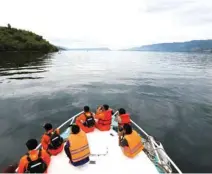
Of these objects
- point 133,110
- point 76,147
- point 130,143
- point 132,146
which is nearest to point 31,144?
point 76,147

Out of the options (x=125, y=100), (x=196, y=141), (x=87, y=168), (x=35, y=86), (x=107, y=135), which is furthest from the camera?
(x=35, y=86)

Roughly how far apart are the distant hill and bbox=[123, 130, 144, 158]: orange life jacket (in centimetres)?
11431

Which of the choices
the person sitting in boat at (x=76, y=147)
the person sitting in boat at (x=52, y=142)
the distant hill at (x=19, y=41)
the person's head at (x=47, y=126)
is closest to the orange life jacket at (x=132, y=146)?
the person sitting in boat at (x=76, y=147)

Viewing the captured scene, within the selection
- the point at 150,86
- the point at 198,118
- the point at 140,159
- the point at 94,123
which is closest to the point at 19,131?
the point at 94,123

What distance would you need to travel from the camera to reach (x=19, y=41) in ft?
398

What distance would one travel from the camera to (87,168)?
7.64m

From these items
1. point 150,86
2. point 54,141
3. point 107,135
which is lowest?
point 150,86

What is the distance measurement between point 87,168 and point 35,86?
20938 mm

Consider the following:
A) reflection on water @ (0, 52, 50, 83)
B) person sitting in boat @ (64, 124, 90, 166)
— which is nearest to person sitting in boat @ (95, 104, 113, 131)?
person sitting in boat @ (64, 124, 90, 166)

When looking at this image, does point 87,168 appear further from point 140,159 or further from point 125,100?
point 125,100

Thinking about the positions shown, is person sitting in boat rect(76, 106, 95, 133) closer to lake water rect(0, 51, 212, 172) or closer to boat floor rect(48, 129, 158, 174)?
boat floor rect(48, 129, 158, 174)

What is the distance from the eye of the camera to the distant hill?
109 m

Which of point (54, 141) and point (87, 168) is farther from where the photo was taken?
point (54, 141)

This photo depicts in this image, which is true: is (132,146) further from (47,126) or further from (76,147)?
(47,126)
